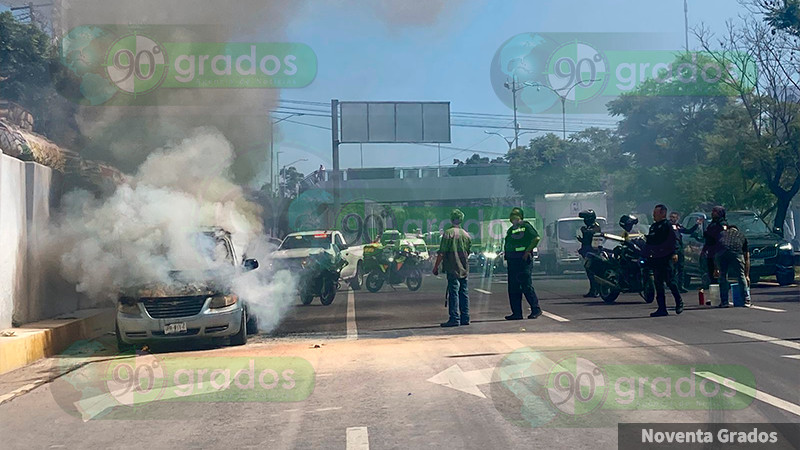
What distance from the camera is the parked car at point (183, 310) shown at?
1152cm

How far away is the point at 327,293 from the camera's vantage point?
1953cm

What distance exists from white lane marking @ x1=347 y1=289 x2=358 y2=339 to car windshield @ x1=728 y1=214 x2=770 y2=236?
9.03 meters

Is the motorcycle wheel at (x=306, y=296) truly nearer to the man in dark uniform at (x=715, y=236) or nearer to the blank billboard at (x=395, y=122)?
the man in dark uniform at (x=715, y=236)

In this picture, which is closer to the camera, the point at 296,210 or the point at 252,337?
the point at 252,337

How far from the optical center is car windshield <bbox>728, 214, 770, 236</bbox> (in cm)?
2031

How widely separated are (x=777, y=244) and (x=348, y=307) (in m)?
9.50

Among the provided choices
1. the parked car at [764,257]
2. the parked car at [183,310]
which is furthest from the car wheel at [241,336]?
the parked car at [764,257]

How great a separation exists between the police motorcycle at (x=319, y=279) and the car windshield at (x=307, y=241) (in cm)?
231

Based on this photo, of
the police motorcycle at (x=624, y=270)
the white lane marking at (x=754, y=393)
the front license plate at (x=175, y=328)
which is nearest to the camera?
the white lane marking at (x=754, y=393)

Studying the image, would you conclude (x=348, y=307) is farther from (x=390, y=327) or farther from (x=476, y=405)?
(x=476, y=405)

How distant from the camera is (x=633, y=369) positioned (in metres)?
8.49

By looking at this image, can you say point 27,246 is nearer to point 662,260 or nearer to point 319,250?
point 319,250

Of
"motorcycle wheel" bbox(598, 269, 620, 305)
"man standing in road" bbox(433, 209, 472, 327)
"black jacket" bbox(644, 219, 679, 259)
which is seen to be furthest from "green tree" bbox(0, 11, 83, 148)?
"black jacket" bbox(644, 219, 679, 259)

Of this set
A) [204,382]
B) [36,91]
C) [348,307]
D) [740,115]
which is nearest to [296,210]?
[36,91]
